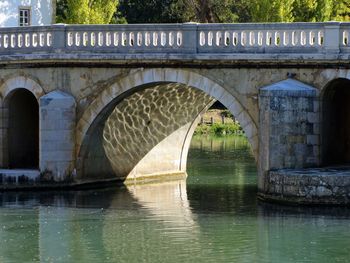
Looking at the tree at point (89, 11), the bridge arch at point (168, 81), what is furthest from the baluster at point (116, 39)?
the tree at point (89, 11)

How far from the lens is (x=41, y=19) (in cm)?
3900

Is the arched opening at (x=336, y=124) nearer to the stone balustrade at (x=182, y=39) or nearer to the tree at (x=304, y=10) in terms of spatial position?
the stone balustrade at (x=182, y=39)

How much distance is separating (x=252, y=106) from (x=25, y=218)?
6.01 m

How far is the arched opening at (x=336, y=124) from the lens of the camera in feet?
89.4

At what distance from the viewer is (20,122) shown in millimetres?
31281

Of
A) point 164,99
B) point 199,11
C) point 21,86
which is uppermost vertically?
point 199,11

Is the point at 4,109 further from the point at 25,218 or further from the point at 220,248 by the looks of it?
the point at 220,248

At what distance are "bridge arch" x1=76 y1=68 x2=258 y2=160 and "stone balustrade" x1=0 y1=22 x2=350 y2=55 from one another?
581mm

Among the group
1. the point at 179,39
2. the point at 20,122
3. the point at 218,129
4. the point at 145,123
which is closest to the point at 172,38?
the point at 179,39

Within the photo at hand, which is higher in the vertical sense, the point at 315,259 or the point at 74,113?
the point at 74,113

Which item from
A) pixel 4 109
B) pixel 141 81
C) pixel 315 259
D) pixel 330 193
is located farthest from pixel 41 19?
pixel 315 259

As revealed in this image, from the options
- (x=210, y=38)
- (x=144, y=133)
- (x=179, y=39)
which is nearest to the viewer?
(x=210, y=38)

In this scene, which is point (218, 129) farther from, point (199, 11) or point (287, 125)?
point (287, 125)

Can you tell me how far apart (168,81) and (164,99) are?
12.2ft
